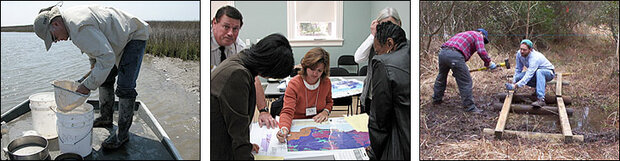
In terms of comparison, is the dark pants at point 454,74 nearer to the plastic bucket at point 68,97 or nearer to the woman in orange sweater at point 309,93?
the woman in orange sweater at point 309,93

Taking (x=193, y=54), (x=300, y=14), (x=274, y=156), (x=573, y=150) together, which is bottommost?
(x=573, y=150)

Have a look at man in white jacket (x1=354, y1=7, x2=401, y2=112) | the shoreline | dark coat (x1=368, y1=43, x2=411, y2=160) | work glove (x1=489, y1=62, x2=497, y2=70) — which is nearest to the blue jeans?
work glove (x1=489, y1=62, x2=497, y2=70)

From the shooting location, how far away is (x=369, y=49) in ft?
5.12

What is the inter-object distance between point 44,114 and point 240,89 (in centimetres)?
68

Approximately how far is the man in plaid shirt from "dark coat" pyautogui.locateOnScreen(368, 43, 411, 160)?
2.03ft

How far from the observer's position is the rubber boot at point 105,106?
1465 mm

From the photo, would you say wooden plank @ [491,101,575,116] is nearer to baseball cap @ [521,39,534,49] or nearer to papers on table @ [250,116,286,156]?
baseball cap @ [521,39,534,49]

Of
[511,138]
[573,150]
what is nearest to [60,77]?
[511,138]

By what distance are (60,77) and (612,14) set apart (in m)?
2.64

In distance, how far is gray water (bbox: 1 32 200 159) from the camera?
1.41m

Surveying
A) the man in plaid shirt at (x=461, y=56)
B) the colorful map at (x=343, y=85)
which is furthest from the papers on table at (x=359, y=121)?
the man in plaid shirt at (x=461, y=56)

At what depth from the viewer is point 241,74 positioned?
4.74 ft

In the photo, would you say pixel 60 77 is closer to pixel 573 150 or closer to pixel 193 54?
pixel 193 54

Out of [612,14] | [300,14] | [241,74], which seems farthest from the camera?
[612,14]
